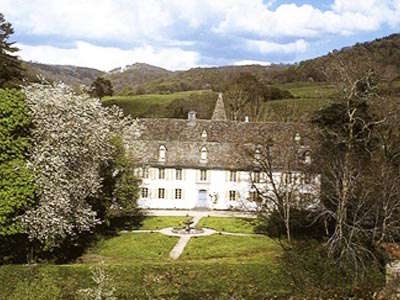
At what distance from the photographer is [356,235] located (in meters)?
32.4

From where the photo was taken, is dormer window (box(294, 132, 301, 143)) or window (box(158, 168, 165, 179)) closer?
dormer window (box(294, 132, 301, 143))

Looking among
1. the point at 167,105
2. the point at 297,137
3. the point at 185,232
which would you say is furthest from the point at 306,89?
the point at 185,232

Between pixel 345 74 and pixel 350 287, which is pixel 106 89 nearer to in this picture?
pixel 345 74

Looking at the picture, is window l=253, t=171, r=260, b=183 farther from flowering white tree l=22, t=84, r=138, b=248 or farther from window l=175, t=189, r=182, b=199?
flowering white tree l=22, t=84, r=138, b=248

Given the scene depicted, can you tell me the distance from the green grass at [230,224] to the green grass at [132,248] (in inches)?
213

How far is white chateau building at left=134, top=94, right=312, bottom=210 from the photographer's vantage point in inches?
2141

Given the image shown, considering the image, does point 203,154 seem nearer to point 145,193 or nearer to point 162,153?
point 162,153

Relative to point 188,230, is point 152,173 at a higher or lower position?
higher

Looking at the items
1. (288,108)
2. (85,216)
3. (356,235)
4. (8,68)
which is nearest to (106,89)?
(288,108)

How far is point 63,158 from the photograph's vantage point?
3375cm

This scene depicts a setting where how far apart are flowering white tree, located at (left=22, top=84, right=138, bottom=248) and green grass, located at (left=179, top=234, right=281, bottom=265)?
22.5 feet

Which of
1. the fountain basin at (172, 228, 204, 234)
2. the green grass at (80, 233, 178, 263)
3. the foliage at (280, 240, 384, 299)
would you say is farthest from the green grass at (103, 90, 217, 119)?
the foliage at (280, 240, 384, 299)

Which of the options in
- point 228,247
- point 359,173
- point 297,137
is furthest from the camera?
point 297,137

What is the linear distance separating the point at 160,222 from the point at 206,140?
11399mm
